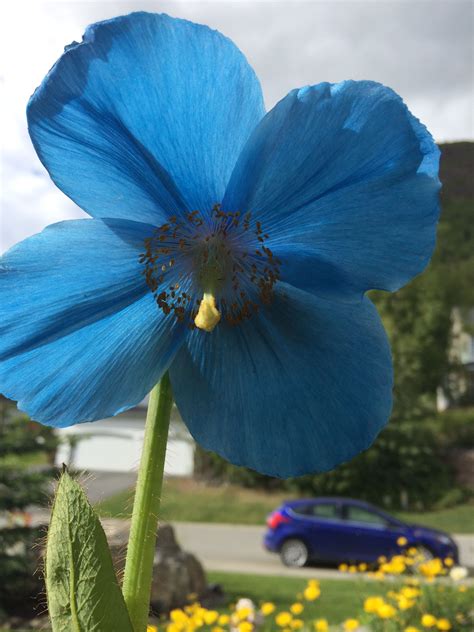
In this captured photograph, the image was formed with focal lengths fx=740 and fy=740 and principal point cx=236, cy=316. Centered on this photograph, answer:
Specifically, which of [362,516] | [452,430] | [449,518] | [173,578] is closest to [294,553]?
[362,516]

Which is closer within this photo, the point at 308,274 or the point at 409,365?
the point at 308,274

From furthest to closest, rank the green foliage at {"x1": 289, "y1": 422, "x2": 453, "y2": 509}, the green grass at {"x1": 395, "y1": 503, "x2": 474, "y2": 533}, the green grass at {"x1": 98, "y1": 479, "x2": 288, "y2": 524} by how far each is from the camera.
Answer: the green foliage at {"x1": 289, "y1": 422, "x2": 453, "y2": 509} → the green grass at {"x1": 98, "y1": 479, "x2": 288, "y2": 524} → the green grass at {"x1": 395, "y1": 503, "x2": 474, "y2": 533}

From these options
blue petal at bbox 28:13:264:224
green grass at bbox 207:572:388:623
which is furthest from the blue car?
blue petal at bbox 28:13:264:224

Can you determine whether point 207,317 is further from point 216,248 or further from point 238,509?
point 238,509

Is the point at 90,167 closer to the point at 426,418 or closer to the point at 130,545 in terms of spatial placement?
the point at 130,545

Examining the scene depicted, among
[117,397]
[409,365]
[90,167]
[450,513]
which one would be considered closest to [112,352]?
[117,397]

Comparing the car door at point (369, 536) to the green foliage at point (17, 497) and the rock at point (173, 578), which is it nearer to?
the rock at point (173, 578)

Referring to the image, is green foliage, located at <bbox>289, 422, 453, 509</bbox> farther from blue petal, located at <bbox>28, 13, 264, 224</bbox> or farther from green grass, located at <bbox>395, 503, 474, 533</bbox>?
blue petal, located at <bbox>28, 13, 264, 224</bbox>
